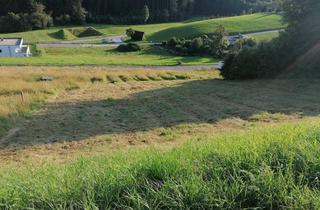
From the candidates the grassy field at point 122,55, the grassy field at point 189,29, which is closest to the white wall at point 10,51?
the grassy field at point 122,55

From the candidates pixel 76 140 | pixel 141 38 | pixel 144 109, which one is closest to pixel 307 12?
pixel 144 109

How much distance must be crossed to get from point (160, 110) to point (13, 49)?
62.2m

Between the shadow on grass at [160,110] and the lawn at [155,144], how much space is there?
0.05 m

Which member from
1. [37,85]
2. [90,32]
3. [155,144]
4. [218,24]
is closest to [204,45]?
[218,24]

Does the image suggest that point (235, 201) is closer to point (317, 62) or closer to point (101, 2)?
A: point (317, 62)

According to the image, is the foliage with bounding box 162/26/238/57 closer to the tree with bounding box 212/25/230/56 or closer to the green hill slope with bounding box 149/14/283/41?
the tree with bounding box 212/25/230/56

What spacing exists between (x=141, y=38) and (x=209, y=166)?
→ 9398cm

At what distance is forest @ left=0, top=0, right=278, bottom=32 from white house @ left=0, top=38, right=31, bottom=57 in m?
26.4

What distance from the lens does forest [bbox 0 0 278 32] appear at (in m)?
108

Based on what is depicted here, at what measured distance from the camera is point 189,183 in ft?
12.9

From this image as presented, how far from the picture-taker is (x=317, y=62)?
95.0 feet

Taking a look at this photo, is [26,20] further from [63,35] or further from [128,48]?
[128,48]

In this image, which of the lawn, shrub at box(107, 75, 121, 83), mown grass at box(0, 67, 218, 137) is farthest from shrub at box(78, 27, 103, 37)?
shrub at box(107, 75, 121, 83)

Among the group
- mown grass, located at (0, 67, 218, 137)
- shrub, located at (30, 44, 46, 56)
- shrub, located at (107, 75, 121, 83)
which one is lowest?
shrub, located at (30, 44, 46, 56)
